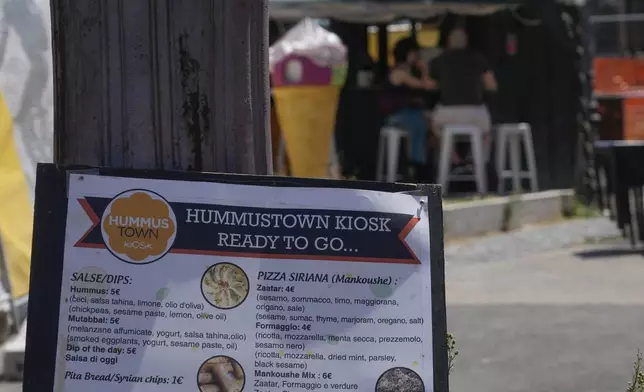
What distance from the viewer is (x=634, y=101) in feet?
40.2

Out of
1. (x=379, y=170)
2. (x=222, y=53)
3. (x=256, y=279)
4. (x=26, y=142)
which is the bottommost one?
(x=256, y=279)

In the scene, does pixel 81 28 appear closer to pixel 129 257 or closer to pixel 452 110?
pixel 129 257

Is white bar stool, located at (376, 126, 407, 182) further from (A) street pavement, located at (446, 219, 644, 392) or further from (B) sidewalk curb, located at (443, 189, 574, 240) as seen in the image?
(A) street pavement, located at (446, 219, 644, 392)

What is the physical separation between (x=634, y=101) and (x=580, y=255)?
8.17 feet

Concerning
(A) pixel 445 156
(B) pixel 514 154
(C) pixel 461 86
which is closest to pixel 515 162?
(B) pixel 514 154

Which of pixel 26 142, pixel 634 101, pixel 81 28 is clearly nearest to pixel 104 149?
pixel 81 28

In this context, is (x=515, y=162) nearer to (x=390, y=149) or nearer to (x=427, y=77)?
(x=390, y=149)

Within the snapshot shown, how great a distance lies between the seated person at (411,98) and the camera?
13859 mm

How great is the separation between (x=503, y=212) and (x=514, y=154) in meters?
1.74

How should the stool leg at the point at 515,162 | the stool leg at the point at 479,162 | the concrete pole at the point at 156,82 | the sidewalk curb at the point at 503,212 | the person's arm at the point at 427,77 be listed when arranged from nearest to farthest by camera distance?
the concrete pole at the point at 156,82 < the sidewalk curb at the point at 503,212 < the stool leg at the point at 479,162 < the stool leg at the point at 515,162 < the person's arm at the point at 427,77

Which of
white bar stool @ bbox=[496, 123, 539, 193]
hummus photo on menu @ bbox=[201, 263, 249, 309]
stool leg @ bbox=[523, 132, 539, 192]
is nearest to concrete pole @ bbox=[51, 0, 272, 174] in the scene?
hummus photo on menu @ bbox=[201, 263, 249, 309]

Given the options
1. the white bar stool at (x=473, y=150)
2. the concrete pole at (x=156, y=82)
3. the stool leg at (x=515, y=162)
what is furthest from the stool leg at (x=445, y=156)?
the concrete pole at (x=156, y=82)

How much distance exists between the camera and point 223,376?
3.05m

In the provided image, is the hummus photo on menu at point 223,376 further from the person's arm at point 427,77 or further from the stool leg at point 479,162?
the person's arm at point 427,77
